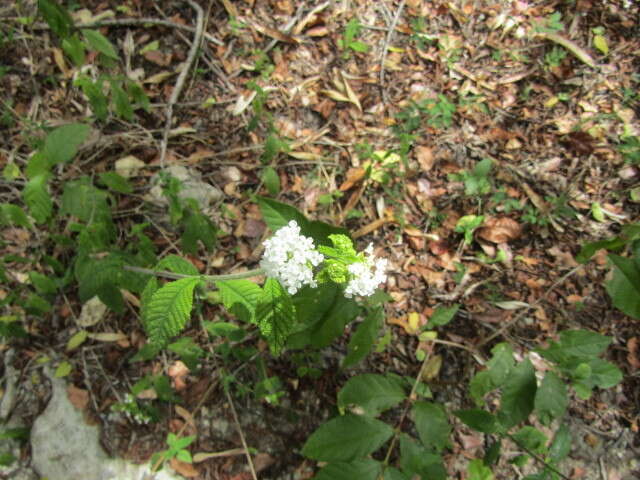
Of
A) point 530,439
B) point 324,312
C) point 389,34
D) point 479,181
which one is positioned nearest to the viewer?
point 324,312

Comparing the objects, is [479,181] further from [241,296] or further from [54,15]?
[54,15]

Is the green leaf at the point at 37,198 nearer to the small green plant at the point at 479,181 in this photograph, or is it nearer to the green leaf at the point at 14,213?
the green leaf at the point at 14,213

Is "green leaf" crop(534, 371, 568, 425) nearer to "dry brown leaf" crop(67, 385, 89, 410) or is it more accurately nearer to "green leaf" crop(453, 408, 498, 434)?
"green leaf" crop(453, 408, 498, 434)

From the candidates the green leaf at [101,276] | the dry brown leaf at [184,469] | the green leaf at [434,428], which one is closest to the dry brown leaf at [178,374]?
the dry brown leaf at [184,469]

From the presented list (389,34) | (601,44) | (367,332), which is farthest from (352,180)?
(601,44)

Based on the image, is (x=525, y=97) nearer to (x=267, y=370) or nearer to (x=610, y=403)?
(x=610, y=403)

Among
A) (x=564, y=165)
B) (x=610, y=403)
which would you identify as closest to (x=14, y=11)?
(x=564, y=165)

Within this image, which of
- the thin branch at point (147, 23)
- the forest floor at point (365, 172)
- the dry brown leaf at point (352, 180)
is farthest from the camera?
the thin branch at point (147, 23)
